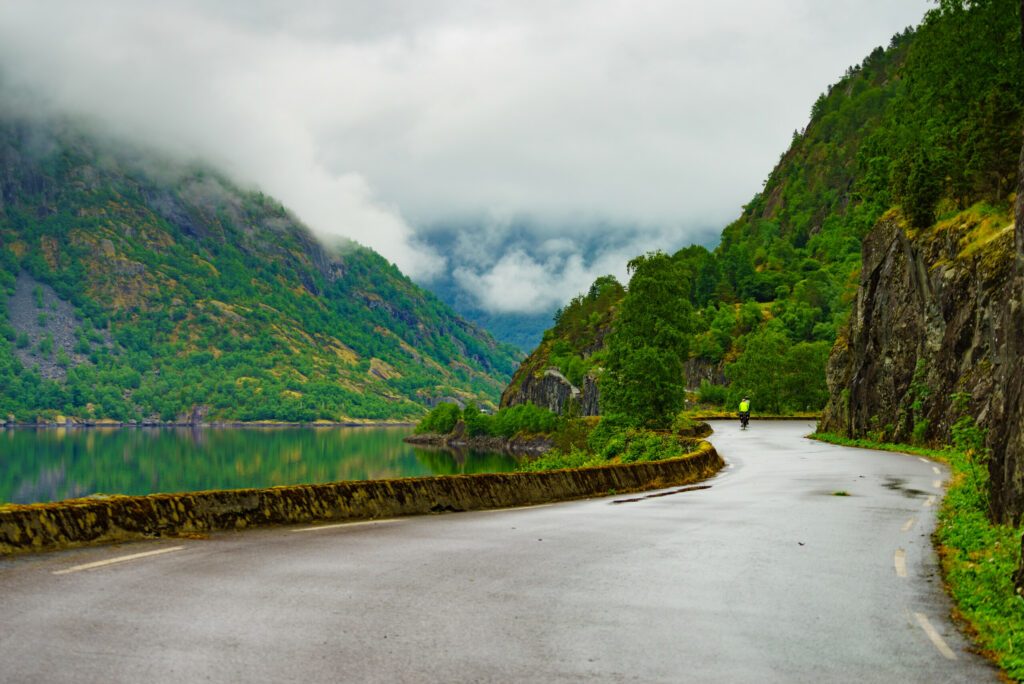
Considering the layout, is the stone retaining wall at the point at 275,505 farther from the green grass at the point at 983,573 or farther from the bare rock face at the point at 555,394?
the bare rock face at the point at 555,394

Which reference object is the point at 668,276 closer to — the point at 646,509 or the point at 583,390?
the point at 646,509

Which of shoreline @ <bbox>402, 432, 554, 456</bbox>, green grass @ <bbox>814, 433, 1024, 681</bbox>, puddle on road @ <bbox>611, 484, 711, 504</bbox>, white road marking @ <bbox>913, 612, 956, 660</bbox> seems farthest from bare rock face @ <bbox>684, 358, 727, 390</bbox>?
white road marking @ <bbox>913, 612, 956, 660</bbox>

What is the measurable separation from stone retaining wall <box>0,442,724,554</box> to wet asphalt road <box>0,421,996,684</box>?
53cm

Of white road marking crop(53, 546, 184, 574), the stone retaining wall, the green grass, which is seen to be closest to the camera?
the green grass

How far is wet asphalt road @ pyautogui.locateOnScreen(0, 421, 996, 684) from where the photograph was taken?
7.05m

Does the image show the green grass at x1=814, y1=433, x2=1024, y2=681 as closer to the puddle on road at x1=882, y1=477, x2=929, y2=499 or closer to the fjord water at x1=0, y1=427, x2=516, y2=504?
the puddle on road at x1=882, y1=477, x2=929, y2=499

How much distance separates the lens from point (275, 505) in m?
14.8

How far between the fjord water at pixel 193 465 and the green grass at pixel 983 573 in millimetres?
73947

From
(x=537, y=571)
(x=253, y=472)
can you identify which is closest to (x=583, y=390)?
(x=253, y=472)

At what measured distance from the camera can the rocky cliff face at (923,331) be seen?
34.9m

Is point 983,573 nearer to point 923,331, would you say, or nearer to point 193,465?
point 923,331

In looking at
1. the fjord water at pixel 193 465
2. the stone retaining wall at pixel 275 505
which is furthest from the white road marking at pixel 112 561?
the fjord water at pixel 193 465

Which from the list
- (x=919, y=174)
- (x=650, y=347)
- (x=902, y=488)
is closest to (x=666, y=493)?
(x=902, y=488)

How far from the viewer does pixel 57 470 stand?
12550 centimetres
